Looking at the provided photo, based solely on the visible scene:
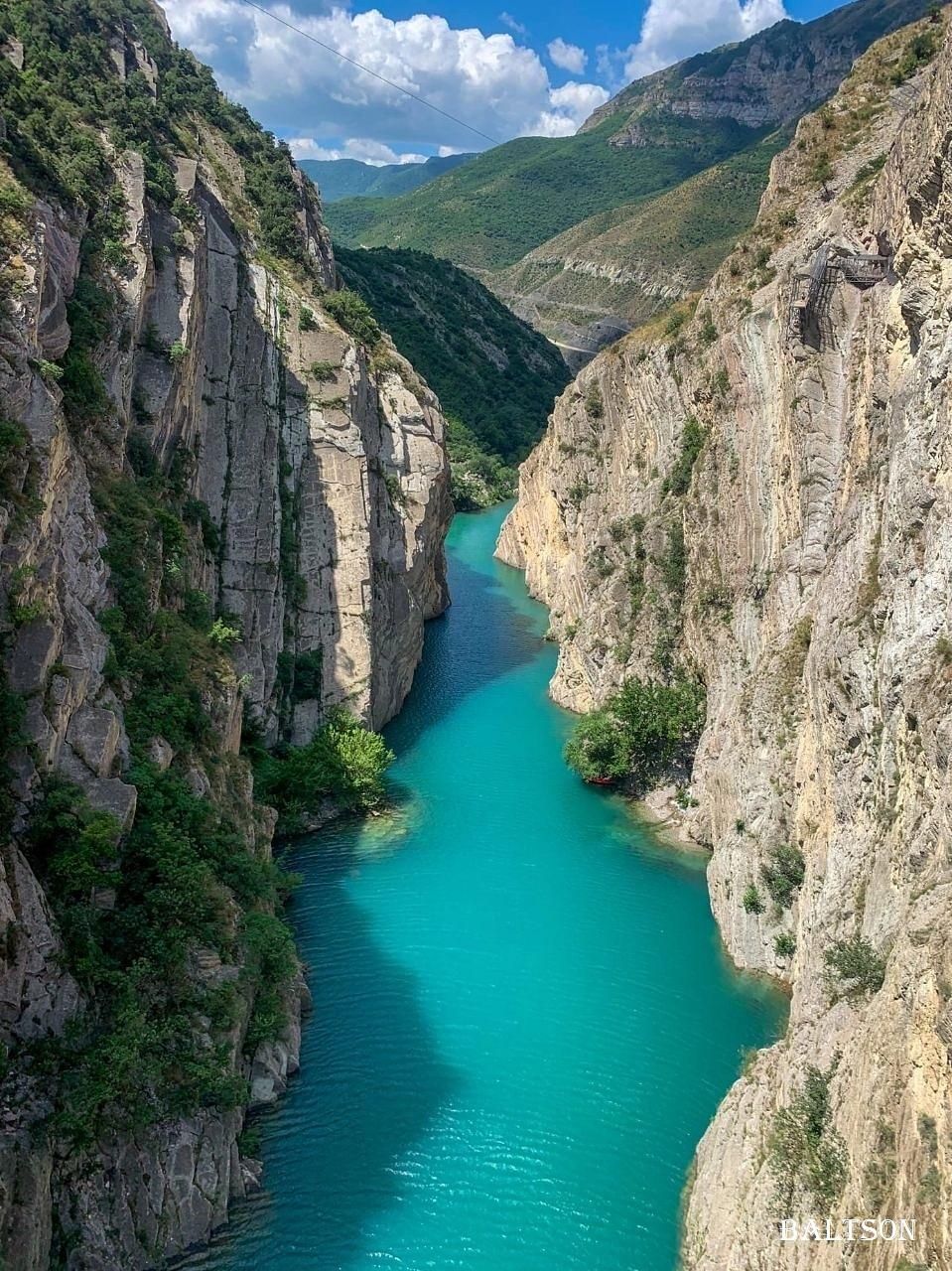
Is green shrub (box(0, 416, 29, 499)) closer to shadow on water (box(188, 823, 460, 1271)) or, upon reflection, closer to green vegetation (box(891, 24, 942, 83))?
shadow on water (box(188, 823, 460, 1271))

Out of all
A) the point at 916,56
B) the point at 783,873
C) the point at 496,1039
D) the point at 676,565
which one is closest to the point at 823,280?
the point at 676,565

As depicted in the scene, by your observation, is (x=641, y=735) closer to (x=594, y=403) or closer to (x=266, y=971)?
(x=266, y=971)

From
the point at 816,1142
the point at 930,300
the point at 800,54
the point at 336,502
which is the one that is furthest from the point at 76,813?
the point at 800,54

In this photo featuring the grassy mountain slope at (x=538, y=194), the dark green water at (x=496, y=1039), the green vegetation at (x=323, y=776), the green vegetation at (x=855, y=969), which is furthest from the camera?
the grassy mountain slope at (x=538, y=194)

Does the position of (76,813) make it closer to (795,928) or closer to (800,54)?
(795,928)

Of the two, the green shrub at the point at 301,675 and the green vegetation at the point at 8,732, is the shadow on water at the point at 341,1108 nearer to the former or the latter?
the green vegetation at the point at 8,732

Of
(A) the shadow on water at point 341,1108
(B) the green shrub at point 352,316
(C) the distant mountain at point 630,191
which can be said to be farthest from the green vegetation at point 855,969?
(C) the distant mountain at point 630,191
